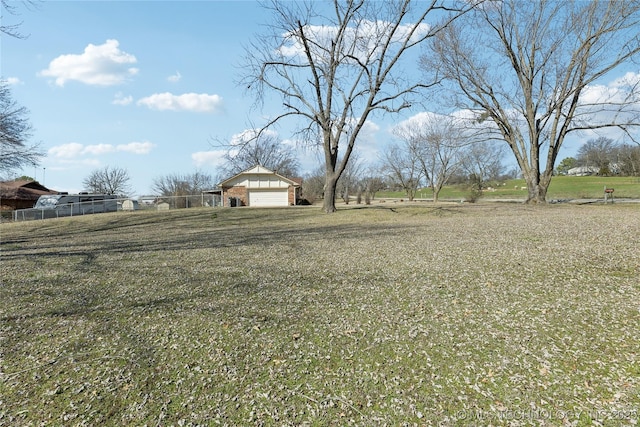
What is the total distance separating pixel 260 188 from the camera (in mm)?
36594

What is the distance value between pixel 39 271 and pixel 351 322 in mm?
7205

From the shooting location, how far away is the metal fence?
91.5 ft

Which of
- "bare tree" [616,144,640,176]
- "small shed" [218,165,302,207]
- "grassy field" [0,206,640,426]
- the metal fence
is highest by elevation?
"bare tree" [616,144,640,176]

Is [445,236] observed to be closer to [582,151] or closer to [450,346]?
[450,346]

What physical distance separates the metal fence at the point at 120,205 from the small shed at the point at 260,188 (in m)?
2.20

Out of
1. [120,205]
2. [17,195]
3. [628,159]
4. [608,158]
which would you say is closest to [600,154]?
[608,158]

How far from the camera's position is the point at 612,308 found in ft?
12.9

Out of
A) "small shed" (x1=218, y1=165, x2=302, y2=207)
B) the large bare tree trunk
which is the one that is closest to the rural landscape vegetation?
the large bare tree trunk

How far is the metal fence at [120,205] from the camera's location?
91.5 ft

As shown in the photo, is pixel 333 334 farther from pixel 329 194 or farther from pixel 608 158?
pixel 608 158

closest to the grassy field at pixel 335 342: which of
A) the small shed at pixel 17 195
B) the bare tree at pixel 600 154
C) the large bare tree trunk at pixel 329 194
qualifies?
the large bare tree trunk at pixel 329 194

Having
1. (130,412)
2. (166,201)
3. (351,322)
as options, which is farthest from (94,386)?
(166,201)

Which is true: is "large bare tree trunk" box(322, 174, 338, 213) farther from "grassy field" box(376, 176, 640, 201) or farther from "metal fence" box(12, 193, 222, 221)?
"grassy field" box(376, 176, 640, 201)

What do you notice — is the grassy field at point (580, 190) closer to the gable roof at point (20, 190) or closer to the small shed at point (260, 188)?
the small shed at point (260, 188)
